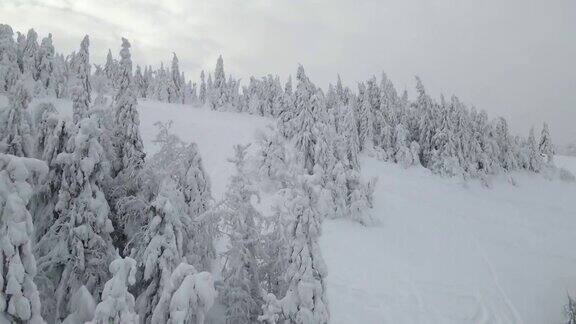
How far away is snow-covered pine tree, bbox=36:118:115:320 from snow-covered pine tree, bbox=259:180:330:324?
16.2 feet

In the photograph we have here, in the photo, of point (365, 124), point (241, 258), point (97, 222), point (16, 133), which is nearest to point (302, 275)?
point (241, 258)

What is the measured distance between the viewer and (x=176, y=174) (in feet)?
48.5

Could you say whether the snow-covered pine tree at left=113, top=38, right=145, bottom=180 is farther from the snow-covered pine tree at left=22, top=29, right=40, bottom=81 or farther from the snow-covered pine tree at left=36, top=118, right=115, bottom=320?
the snow-covered pine tree at left=22, top=29, right=40, bottom=81

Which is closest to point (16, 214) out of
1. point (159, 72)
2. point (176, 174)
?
point (176, 174)

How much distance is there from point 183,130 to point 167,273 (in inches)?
1367

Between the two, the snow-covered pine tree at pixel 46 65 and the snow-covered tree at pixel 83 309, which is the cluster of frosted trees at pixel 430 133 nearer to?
the snow-covered pine tree at pixel 46 65

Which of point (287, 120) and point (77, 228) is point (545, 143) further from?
point (77, 228)

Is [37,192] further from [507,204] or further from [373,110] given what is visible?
[373,110]

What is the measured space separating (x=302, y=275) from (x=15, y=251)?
736cm

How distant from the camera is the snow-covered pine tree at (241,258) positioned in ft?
42.4

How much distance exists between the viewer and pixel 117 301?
27.8 ft

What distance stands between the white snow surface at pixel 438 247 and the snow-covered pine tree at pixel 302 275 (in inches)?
301

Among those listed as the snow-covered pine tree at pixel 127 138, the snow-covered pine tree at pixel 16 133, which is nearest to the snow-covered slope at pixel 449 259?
the snow-covered pine tree at pixel 127 138

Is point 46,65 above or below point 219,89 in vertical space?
below
